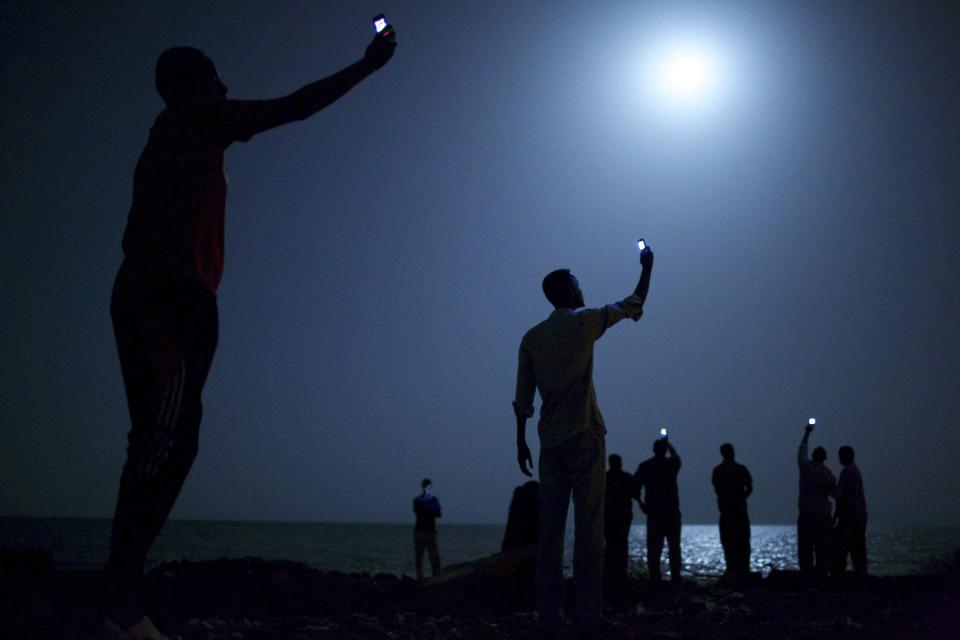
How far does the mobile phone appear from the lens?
8.87ft

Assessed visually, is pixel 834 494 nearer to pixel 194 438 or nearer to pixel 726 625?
pixel 726 625

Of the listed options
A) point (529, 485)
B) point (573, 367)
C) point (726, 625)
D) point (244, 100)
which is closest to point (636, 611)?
point (726, 625)

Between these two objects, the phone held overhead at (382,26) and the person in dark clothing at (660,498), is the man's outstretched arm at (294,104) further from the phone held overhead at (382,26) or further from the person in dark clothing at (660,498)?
the person in dark clothing at (660,498)

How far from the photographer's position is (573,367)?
4.06 metres

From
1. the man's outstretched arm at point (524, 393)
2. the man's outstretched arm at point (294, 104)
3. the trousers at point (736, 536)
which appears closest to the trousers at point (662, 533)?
the trousers at point (736, 536)

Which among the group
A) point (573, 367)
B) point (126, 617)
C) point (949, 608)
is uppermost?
point (573, 367)

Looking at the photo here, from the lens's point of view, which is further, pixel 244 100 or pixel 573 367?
pixel 573 367

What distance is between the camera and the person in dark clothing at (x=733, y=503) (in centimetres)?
1120

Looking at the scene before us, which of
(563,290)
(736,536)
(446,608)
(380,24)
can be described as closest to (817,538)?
(736,536)

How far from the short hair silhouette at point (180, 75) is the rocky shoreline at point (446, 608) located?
1755 mm

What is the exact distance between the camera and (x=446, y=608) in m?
6.07

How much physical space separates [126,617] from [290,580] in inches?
257

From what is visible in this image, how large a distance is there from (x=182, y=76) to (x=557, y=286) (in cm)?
253

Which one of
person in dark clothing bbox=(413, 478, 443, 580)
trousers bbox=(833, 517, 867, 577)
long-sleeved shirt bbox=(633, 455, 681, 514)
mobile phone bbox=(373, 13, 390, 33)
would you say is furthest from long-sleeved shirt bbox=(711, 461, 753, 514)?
mobile phone bbox=(373, 13, 390, 33)
